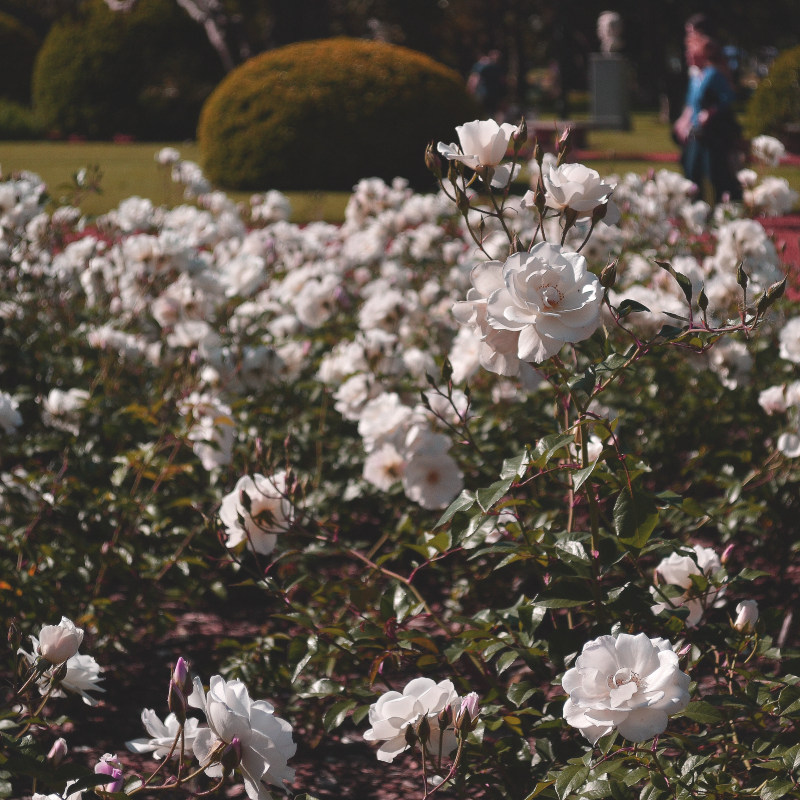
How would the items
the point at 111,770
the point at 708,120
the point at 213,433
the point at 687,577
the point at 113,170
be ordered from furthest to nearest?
the point at 113,170 → the point at 708,120 → the point at 213,433 → the point at 687,577 → the point at 111,770

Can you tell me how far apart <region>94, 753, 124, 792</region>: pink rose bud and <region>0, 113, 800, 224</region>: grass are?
678 cm

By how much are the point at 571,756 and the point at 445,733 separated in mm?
248

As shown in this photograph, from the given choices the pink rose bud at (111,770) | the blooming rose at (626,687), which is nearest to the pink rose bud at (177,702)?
the pink rose bud at (111,770)

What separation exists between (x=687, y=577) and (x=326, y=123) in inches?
386

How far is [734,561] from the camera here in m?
2.79

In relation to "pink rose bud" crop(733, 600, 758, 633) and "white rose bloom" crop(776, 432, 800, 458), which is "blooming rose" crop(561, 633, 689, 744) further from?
"white rose bloom" crop(776, 432, 800, 458)

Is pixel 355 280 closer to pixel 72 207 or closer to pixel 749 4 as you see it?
pixel 72 207

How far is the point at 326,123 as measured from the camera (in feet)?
35.3

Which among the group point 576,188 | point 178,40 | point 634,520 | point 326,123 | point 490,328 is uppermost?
point 576,188

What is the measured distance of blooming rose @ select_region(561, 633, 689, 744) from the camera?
1.11 m

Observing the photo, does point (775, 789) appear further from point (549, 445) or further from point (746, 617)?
point (549, 445)

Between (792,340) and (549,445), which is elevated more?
(549,445)

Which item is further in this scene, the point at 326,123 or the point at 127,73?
the point at 127,73

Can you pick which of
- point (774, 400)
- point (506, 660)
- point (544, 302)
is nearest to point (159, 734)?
point (506, 660)
